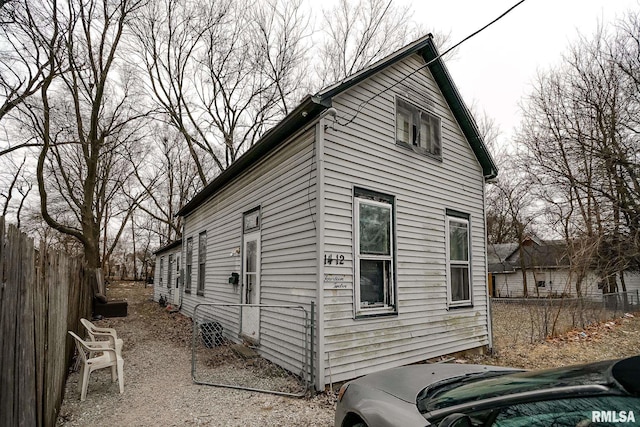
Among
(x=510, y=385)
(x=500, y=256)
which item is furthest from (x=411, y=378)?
(x=500, y=256)

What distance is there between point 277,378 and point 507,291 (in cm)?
2922

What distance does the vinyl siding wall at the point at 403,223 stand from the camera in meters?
5.46

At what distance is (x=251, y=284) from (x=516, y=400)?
647cm

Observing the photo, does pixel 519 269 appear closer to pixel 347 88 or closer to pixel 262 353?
pixel 262 353

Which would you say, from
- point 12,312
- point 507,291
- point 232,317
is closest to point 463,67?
point 232,317

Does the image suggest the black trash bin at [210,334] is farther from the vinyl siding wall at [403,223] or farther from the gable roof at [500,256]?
the gable roof at [500,256]

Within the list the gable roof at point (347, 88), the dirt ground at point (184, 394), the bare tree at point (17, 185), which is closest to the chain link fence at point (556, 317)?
the dirt ground at point (184, 394)

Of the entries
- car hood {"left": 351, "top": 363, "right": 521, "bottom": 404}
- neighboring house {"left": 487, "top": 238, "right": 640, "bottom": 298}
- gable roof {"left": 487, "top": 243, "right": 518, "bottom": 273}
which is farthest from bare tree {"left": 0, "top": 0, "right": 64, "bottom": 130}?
gable roof {"left": 487, "top": 243, "right": 518, "bottom": 273}

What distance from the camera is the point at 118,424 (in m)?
4.19

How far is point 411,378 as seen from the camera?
2.96 metres

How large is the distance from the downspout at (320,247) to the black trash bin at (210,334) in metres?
3.46

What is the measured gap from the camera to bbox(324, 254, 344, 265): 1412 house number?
5.29 metres

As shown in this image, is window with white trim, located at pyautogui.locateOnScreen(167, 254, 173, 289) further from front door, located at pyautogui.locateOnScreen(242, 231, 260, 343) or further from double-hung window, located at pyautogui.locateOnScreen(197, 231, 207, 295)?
front door, located at pyautogui.locateOnScreen(242, 231, 260, 343)

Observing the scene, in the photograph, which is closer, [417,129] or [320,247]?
[320,247]
